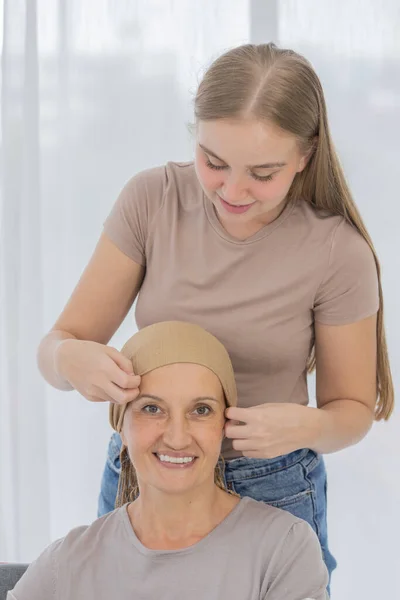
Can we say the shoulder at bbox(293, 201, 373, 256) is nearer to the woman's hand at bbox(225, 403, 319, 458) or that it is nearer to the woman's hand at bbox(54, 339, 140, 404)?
the woman's hand at bbox(225, 403, 319, 458)

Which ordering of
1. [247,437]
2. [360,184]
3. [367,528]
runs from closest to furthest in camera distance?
[247,437], [360,184], [367,528]

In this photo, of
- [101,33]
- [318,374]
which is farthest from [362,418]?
[101,33]

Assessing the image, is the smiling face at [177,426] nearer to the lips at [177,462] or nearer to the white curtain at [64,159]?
the lips at [177,462]

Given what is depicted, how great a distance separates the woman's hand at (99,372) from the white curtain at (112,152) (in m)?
1.12

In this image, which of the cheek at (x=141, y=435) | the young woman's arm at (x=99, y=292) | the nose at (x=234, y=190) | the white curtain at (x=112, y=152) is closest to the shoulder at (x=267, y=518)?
the cheek at (x=141, y=435)

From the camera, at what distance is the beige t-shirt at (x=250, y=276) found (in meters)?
1.73

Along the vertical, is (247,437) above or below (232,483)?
above

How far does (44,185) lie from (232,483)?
1.32 metres

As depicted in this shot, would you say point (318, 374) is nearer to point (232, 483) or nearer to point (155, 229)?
point (232, 483)

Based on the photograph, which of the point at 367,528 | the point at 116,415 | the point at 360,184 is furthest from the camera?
the point at 367,528

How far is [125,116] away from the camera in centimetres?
269

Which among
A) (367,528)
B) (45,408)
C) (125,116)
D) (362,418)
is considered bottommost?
(367,528)

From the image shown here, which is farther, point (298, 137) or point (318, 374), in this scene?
point (318, 374)

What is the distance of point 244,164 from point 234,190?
46 millimetres
